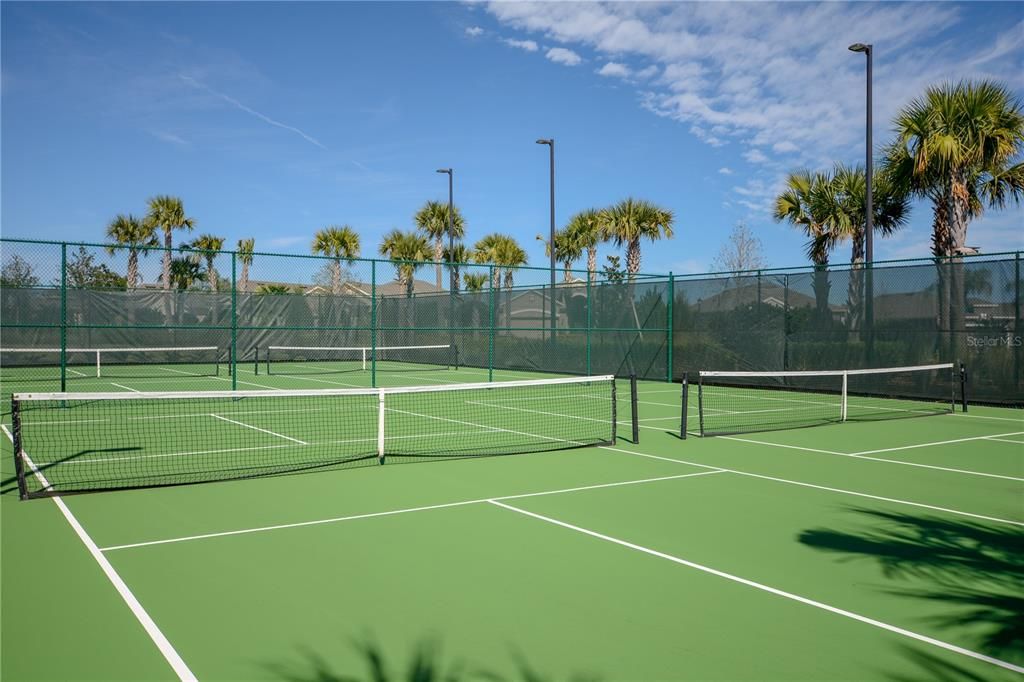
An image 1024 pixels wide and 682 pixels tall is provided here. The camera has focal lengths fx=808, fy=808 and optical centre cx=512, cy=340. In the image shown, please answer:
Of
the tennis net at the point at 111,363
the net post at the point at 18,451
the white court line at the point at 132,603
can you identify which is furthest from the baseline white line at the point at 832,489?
the tennis net at the point at 111,363

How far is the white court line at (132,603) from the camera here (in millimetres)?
3908

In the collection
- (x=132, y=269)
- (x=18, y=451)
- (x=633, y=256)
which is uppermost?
(x=633, y=256)

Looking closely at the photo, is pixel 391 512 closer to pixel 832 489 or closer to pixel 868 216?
pixel 832 489

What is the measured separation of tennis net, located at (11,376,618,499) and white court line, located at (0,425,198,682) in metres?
1.14

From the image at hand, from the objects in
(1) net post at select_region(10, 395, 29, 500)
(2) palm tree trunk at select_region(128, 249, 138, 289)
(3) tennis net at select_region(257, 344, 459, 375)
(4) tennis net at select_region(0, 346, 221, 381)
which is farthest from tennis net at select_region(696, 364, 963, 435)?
(2) palm tree trunk at select_region(128, 249, 138, 289)

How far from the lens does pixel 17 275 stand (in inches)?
920

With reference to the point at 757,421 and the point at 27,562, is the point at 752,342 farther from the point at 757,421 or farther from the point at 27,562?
the point at 27,562

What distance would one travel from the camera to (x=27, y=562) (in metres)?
5.50

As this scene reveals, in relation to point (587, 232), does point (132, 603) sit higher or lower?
lower

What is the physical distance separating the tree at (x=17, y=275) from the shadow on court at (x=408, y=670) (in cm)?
2260

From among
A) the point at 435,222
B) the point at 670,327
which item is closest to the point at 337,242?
the point at 435,222

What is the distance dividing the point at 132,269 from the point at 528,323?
488 inches

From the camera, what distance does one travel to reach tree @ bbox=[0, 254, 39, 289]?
22766 millimetres

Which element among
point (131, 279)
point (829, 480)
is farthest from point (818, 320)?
point (131, 279)
